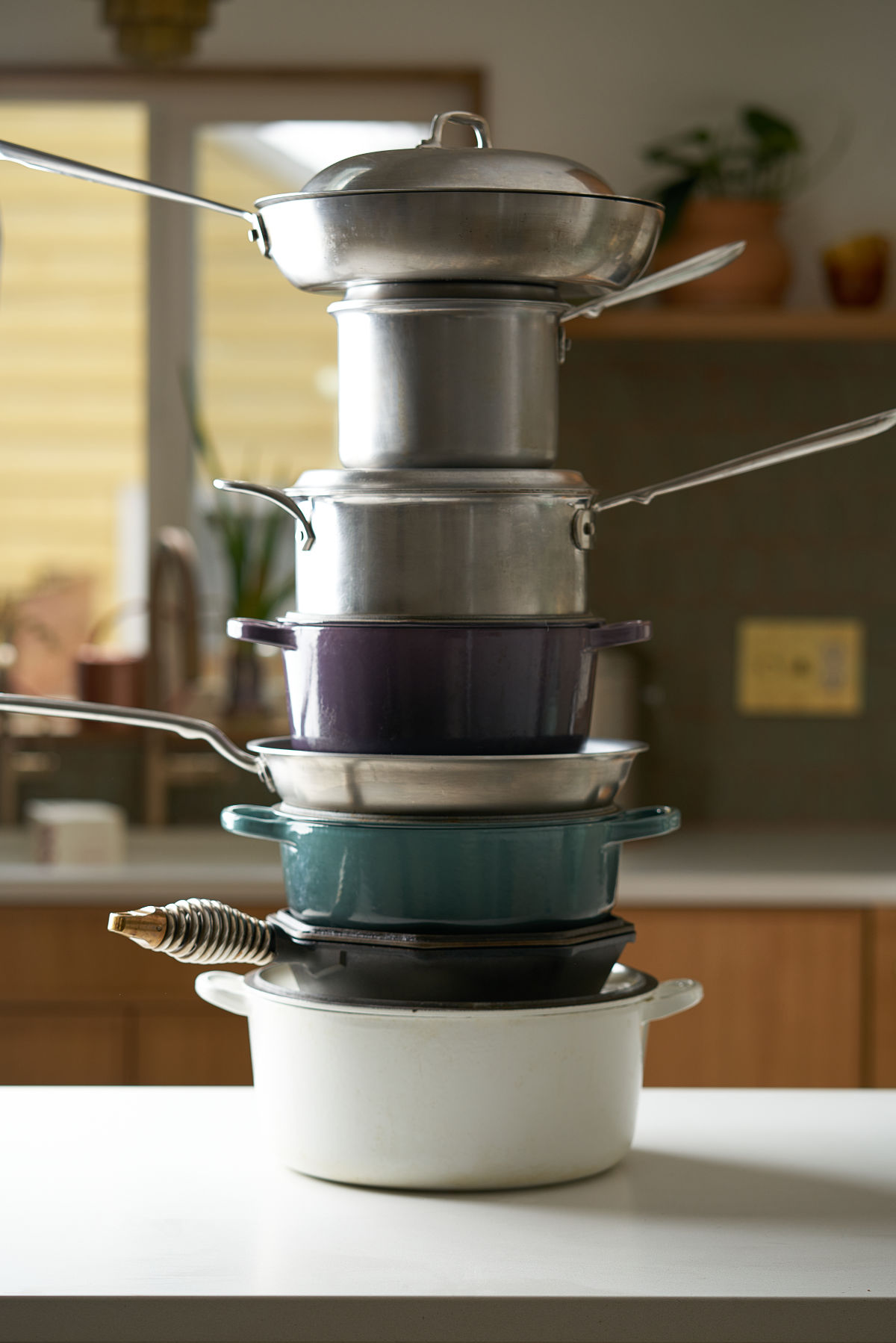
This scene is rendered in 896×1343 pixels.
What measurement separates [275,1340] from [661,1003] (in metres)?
0.32

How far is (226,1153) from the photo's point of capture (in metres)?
0.92

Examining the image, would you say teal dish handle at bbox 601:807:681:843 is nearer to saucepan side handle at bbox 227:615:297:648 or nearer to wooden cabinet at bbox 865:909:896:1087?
saucepan side handle at bbox 227:615:297:648

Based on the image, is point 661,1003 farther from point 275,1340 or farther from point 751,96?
point 751,96

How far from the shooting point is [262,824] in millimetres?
903

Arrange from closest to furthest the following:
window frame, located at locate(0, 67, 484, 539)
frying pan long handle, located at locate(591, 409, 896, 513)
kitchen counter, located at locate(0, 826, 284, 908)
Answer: frying pan long handle, located at locate(591, 409, 896, 513) < kitchen counter, located at locate(0, 826, 284, 908) < window frame, located at locate(0, 67, 484, 539)

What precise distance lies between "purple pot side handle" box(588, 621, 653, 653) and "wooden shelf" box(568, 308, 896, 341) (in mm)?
2016

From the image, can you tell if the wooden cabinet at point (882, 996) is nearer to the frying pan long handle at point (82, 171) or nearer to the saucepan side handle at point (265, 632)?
the saucepan side handle at point (265, 632)

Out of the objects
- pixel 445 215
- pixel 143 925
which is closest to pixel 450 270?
pixel 445 215

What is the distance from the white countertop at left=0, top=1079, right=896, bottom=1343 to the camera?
2.27 feet

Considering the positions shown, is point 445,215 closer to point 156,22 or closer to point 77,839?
point 77,839

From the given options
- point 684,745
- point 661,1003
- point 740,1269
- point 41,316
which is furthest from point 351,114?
point 740,1269

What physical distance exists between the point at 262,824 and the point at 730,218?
2360mm

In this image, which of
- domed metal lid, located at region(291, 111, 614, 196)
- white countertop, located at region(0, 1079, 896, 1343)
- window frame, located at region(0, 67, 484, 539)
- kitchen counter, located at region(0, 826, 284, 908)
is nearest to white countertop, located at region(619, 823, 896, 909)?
kitchen counter, located at region(0, 826, 284, 908)

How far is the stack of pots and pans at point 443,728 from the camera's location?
2.75ft
